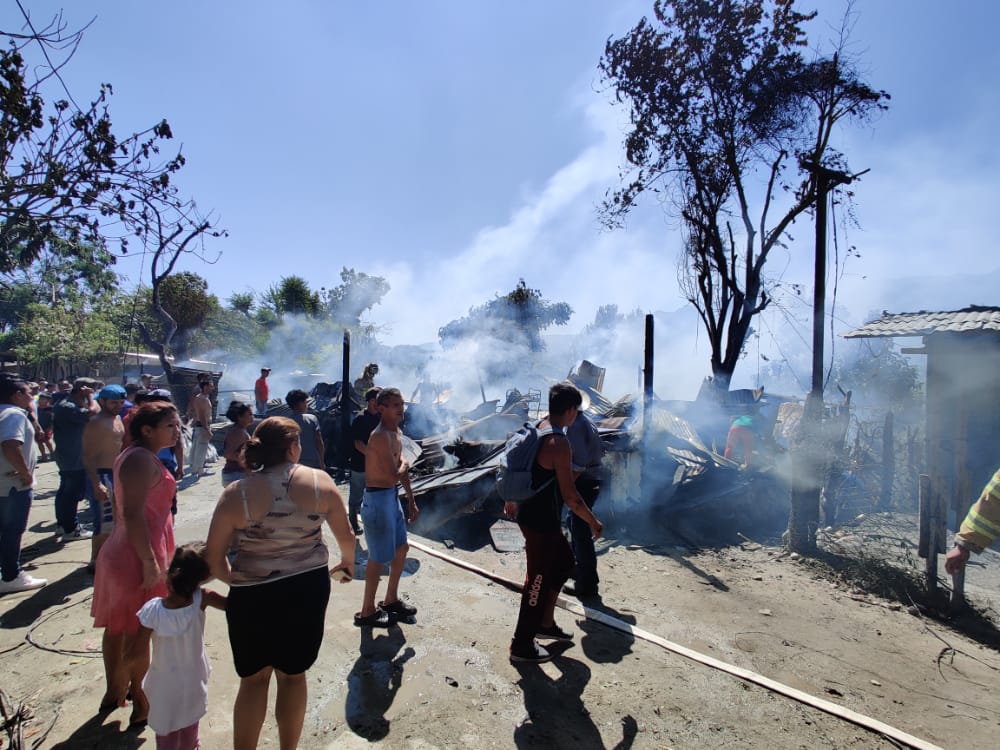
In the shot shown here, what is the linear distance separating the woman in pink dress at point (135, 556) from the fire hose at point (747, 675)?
2913 mm

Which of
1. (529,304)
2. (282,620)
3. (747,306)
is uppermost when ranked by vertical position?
(529,304)

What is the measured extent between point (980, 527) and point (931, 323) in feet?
25.0

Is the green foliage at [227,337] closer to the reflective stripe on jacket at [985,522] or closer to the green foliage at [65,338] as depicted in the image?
the green foliage at [65,338]

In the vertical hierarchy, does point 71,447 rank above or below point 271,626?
above

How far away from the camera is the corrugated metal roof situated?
7938 mm

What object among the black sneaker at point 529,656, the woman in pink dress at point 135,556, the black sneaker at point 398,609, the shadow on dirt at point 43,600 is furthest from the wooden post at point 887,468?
the shadow on dirt at point 43,600

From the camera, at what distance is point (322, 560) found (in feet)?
7.41

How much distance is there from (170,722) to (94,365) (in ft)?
84.8

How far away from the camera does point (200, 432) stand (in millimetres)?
9070

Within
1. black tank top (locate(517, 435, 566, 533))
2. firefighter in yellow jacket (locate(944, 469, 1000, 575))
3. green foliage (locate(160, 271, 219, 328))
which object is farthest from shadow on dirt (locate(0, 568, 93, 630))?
green foliage (locate(160, 271, 219, 328))

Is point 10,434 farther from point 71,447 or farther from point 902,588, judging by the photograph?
point 902,588

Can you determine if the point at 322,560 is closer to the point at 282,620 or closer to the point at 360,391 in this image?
the point at 282,620

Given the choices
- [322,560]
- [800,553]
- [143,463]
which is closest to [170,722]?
[322,560]

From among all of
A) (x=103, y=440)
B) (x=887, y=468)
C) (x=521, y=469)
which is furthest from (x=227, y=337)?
(x=521, y=469)
